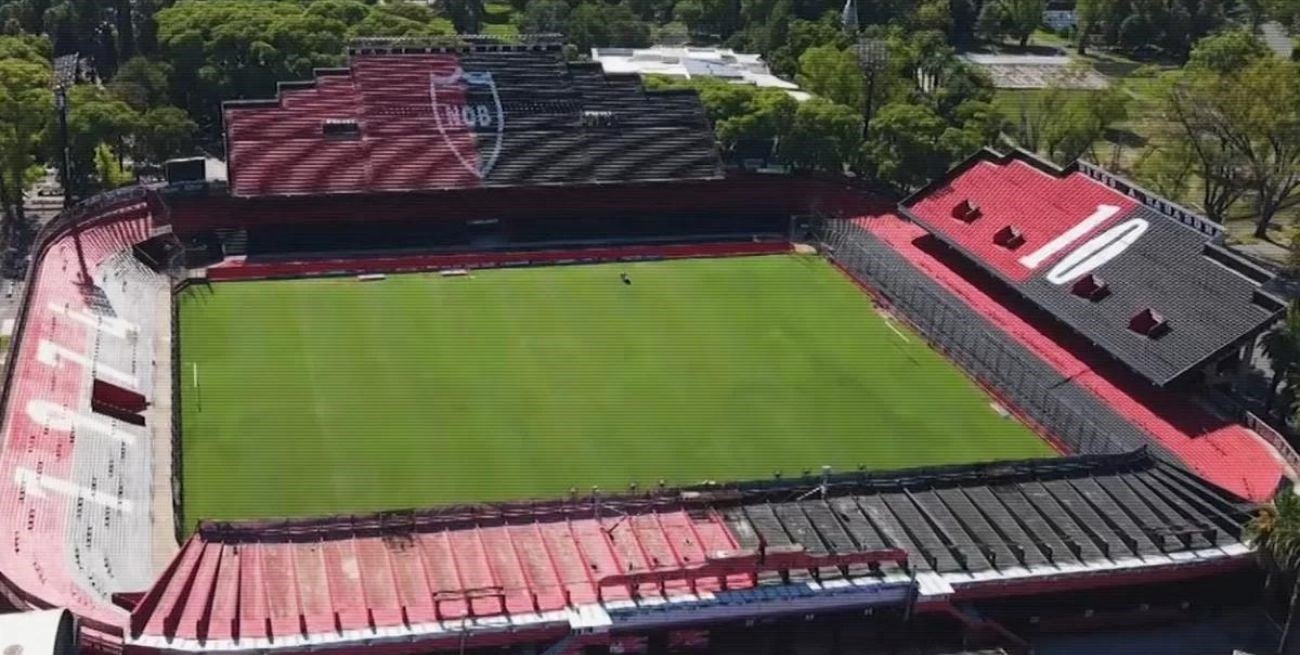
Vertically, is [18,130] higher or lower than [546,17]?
lower

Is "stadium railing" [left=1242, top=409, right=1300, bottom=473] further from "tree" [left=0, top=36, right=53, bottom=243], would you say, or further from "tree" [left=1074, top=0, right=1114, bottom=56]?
"tree" [left=1074, top=0, right=1114, bottom=56]

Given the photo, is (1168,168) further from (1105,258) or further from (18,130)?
(18,130)

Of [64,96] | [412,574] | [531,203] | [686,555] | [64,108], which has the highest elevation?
[64,96]

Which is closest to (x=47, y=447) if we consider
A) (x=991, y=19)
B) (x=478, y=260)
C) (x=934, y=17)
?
(x=478, y=260)

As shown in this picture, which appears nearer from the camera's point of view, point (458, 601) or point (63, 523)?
point (458, 601)

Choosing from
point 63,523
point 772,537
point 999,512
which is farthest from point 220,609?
point 999,512

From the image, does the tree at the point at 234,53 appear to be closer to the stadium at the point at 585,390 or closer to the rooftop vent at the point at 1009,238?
the stadium at the point at 585,390

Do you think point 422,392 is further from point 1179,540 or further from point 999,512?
point 1179,540

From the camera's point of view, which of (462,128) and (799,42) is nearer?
(462,128)
